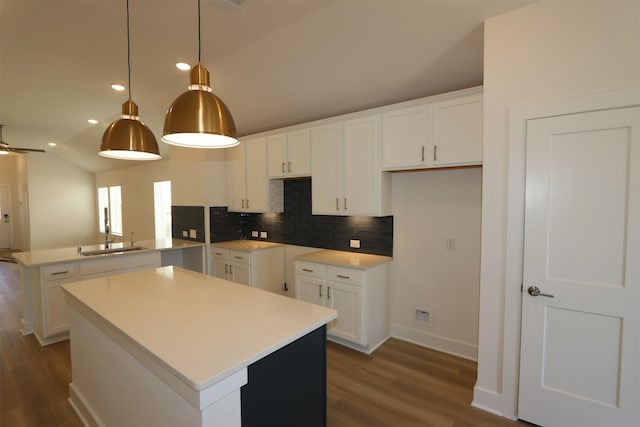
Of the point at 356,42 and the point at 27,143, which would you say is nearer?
the point at 356,42

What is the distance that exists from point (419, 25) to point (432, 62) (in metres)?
0.46

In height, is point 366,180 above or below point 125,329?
above

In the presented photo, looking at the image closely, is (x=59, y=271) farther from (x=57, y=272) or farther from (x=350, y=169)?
(x=350, y=169)

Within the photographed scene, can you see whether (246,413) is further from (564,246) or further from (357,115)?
(357,115)

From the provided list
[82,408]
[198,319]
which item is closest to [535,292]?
[198,319]

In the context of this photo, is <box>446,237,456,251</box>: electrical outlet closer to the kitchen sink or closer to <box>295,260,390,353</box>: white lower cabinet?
<box>295,260,390,353</box>: white lower cabinet

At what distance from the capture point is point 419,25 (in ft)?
6.51

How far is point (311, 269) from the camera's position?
3.27 meters

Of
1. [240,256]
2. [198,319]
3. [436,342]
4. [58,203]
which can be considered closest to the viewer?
[198,319]

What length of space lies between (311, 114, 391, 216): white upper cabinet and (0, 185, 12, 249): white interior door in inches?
Answer: 442

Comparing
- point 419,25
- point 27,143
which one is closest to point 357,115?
point 419,25

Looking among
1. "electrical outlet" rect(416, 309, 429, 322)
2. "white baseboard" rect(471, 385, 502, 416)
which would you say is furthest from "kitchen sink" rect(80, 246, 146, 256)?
"white baseboard" rect(471, 385, 502, 416)

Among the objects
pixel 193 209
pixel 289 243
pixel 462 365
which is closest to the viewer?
pixel 462 365

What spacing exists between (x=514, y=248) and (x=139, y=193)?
756 centimetres
